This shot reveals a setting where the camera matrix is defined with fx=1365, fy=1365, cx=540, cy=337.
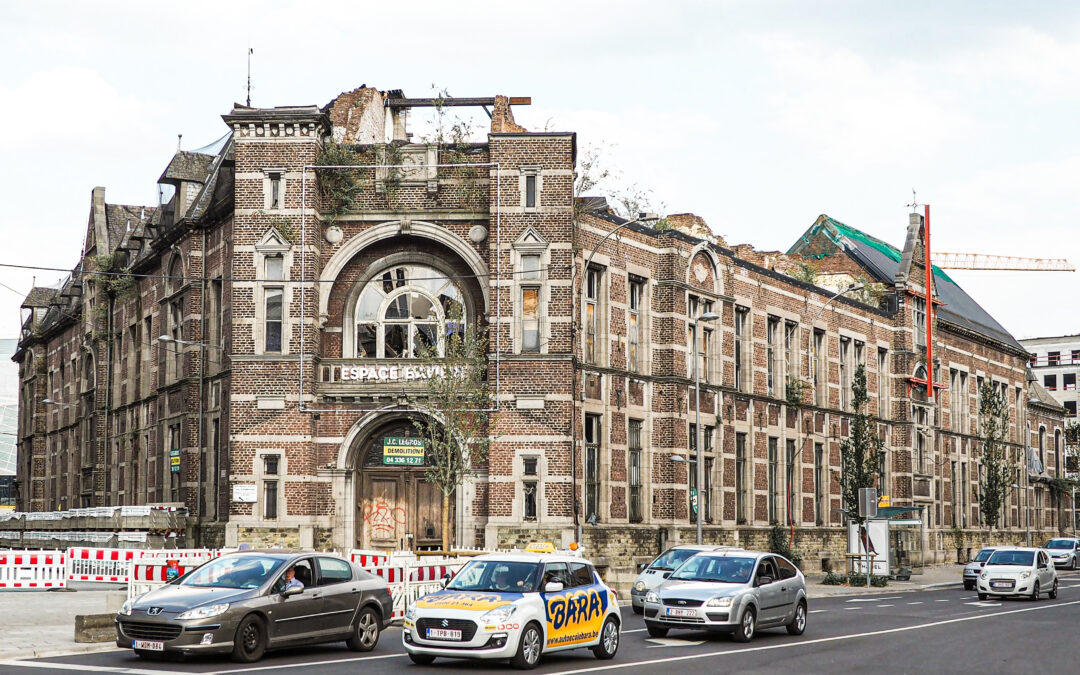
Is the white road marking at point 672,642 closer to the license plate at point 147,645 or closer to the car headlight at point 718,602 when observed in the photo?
the car headlight at point 718,602

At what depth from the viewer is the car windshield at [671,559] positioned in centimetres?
2869

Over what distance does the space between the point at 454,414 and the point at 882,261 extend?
122ft

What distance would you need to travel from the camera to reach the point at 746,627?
21828mm

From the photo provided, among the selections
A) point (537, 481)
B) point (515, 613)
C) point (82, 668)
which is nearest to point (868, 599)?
point (537, 481)

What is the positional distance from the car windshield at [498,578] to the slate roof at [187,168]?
31.4 meters

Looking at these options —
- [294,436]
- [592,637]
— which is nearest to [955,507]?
[294,436]

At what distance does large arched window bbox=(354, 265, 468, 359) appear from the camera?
123 ft

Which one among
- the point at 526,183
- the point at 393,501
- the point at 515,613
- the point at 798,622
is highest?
the point at 526,183

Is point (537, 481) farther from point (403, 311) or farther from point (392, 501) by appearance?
point (403, 311)

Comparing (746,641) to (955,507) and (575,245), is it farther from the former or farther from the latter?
(955,507)

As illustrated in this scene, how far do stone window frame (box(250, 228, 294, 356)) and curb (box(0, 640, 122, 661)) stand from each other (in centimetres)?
1733

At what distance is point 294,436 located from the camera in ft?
118

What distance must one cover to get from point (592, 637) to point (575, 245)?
68.1 feet

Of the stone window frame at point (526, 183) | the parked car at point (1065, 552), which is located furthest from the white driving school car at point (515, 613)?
the parked car at point (1065, 552)
